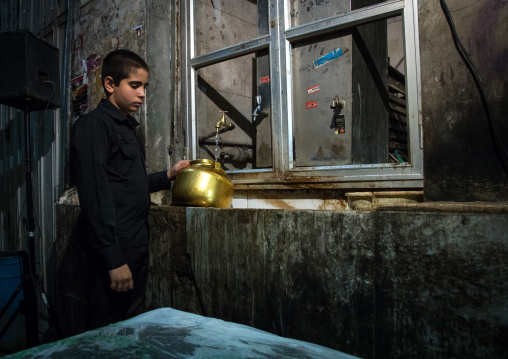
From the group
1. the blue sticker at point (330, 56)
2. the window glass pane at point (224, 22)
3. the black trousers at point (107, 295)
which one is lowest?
the black trousers at point (107, 295)

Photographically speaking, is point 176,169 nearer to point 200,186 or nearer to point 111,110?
point 200,186

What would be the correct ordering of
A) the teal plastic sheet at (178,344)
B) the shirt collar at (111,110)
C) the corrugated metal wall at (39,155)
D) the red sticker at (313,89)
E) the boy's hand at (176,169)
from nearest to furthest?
the teal plastic sheet at (178,344) → the shirt collar at (111,110) → the boy's hand at (176,169) → the red sticker at (313,89) → the corrugated metal wall at (39,155)

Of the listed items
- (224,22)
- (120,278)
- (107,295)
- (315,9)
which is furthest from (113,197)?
(224,22)

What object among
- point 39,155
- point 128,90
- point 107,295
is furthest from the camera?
point 39,155

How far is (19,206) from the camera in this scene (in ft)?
17.8

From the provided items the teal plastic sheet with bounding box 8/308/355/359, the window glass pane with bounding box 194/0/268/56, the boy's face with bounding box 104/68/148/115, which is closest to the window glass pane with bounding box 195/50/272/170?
the window glass pane with bounding box 194/0/268/56

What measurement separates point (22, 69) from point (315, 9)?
2.97 meters

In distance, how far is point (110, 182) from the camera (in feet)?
7.17

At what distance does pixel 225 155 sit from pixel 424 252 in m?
2.86

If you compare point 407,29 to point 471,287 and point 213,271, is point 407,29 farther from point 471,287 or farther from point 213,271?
point 213,271

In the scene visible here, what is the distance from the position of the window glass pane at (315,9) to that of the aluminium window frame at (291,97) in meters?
0.09

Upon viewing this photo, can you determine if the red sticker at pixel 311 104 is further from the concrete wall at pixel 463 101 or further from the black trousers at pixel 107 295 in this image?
the black trousers at pixel 107 295

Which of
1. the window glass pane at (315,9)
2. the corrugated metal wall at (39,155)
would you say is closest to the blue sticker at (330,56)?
the window glass pane at (315,9)

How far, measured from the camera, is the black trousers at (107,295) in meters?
2.13
